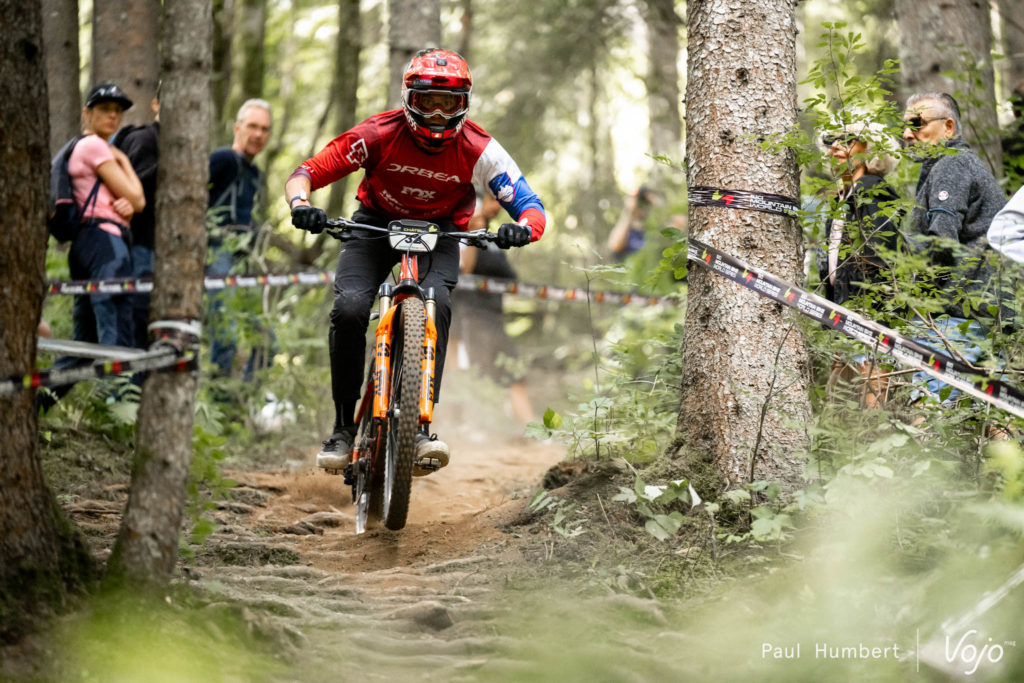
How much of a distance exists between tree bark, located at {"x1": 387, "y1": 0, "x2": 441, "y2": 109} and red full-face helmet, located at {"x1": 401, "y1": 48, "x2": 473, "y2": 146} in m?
4.70

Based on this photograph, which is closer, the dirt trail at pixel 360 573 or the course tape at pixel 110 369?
the course tape at pixel 110 369

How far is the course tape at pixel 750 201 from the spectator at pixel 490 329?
19.2ft

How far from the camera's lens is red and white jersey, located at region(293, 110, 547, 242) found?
5305mm

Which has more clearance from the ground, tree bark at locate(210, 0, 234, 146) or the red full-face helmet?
→ tree bark at locate(210, 0, 234, 146)

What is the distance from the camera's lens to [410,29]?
9773mm

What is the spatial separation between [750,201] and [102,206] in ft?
14.4

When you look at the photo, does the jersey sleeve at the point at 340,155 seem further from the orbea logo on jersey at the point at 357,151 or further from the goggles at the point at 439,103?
the goggles at the point at 439,103

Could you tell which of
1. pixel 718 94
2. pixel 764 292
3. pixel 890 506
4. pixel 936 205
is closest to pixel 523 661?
pixel 890 506

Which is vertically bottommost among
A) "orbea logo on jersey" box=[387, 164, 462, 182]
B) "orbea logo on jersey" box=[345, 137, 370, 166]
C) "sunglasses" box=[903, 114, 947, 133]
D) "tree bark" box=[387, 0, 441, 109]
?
"orbea logo on jersey" box=[387, 164, 462, 182]

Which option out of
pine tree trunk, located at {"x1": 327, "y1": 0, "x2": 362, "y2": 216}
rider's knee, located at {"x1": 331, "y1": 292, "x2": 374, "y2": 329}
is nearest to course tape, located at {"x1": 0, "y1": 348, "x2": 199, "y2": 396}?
rider's knee, located at {"x1": 331, "y1": 292, "x2": 374, "y2": 329}

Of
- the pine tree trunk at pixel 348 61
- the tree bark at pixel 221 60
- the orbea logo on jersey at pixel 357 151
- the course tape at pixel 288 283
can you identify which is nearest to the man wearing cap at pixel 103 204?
the course tape at pixel 288 283

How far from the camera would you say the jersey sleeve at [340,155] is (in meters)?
5.29

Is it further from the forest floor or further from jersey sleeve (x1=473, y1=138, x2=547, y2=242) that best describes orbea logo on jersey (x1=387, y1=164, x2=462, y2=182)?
the forest floor

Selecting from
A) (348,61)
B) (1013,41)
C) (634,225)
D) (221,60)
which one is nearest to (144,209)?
(221,60)
